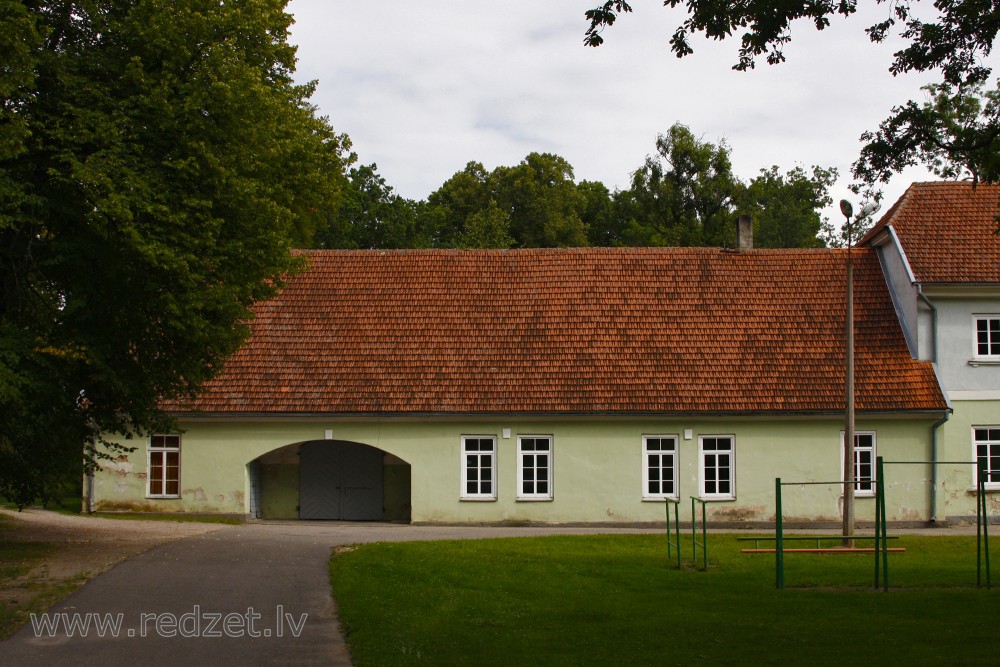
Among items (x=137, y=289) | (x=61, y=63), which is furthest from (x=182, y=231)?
(x=61, y=63)

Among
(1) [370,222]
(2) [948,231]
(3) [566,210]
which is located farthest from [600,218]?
(2) [948,231]

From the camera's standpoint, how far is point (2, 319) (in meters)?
16.8

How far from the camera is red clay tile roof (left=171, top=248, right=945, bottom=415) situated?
24391 mm

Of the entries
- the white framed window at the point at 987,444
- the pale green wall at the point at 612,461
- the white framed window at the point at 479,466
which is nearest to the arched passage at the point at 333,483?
the pale green wall at the point at 612,461

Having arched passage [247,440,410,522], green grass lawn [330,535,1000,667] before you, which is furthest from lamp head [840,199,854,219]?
arched passage [247,440,410,522]

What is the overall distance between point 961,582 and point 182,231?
1242 cm

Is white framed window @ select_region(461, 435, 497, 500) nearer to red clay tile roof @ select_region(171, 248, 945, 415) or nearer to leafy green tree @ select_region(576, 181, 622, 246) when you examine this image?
red clay tile roof @ select_region(171, 248, 945, 415)

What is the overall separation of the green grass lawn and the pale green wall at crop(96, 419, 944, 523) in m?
5.54

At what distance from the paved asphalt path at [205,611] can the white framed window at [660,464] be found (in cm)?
781

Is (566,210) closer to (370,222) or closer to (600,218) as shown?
(600,218)

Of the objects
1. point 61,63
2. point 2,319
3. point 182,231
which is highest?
point 61,63

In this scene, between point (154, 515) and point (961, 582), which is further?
point (154, 515)

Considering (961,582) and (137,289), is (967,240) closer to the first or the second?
(961,582)

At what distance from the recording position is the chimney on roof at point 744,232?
1138 inches
